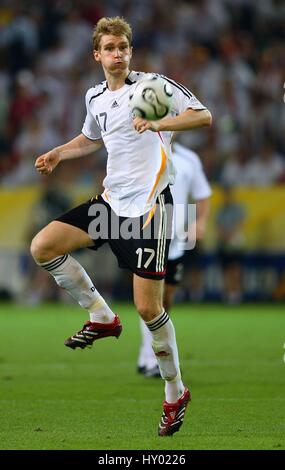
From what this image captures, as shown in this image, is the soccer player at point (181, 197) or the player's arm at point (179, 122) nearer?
the player's arm at point (179, 122)

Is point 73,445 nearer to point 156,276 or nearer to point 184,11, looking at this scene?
point 156,276

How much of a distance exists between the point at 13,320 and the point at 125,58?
9.83 meters

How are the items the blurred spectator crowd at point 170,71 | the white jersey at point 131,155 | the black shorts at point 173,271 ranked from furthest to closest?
the blurred spectator crowd at point 170,71 → the black shorts at point 173,271 → the white jersey at point 131,155

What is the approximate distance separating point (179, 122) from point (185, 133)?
13.1 meters

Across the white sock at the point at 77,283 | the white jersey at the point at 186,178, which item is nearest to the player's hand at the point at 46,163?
the white sock at the point at 77,283

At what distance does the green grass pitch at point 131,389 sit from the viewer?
692 centimetres

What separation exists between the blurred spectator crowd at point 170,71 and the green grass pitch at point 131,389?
4600 mm

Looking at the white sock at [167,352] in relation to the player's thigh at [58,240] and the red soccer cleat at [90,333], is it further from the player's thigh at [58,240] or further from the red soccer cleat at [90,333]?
the player's thigh at [58,240]

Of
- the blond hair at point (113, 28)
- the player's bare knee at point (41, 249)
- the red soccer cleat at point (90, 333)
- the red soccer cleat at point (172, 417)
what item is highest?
the blond hair at point (113, 28)

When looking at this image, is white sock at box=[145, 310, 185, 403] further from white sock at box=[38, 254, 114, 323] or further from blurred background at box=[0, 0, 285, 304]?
blurred background at box=[0, 0, 285, 304]

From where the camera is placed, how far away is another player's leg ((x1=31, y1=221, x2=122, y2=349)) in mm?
7527

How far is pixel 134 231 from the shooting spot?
24.3 feet

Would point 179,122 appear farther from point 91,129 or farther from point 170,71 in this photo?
point 170,71

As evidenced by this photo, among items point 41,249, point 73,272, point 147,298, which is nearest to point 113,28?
point 41,249
